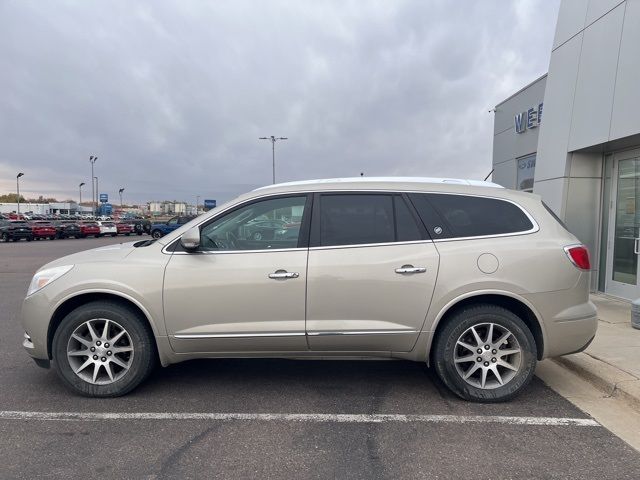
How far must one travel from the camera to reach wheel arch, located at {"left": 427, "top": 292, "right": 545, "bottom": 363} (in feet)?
13.3

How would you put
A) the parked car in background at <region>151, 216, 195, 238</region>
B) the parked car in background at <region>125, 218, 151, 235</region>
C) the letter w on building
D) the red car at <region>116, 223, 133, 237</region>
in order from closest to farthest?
the letter w on building, the parked car in background at <region>151, 216, 195, 238</region>, the red car at <region>116, 223, 133, 237</region>, the parked car in background at <region>125, 218, 151, 235</region>

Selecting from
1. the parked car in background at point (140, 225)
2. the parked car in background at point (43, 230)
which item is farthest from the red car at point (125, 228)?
the parked car in background at point (43, 230)

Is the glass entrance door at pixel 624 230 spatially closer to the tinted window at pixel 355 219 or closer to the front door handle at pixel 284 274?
the tinted window at pixel 355 219

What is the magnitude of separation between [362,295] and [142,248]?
198 centimetres

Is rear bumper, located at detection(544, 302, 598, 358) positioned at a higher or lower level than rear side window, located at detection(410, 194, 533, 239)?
lower

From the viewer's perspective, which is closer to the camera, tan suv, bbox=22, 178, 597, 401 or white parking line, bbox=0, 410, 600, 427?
white parking line, bbox=0, 410, 600, 427

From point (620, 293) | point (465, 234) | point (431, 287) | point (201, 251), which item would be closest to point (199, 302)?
point (201, 251)

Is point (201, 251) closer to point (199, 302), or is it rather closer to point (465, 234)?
point (199, 302)

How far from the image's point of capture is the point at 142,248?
4.35m

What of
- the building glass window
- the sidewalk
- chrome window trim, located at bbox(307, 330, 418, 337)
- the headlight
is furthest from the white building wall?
the headlight

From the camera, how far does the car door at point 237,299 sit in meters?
4.07

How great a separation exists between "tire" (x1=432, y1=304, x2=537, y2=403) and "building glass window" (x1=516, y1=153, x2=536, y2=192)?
35.4ft

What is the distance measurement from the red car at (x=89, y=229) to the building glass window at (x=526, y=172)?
32847 mm

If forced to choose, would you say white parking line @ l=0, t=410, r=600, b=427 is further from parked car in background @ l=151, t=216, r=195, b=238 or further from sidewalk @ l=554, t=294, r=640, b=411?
parked car in background @ l=151, t=216, r=195, b=238
